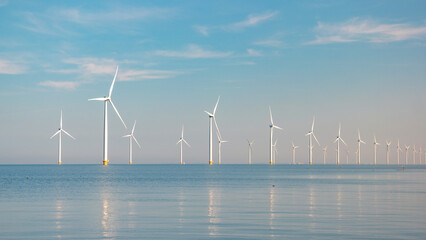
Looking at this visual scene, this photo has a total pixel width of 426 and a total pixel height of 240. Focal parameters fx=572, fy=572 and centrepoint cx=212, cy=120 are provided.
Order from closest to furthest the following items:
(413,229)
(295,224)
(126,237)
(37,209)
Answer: (126,237)
(413,229)
(295,224)
(37,209)

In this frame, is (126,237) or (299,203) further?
(299,203)

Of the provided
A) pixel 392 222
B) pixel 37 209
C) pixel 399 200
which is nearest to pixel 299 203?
pixel 399 200

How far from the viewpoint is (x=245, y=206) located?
47.1m

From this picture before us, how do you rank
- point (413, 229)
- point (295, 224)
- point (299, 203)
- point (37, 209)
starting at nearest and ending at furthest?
point (413, 229)
point (295, 224)
point (37, 209)
point (299, 203)

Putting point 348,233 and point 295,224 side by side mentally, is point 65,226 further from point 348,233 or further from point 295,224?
point 348,233

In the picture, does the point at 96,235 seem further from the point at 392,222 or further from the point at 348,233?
the point at 392,222

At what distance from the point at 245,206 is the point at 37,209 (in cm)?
1673

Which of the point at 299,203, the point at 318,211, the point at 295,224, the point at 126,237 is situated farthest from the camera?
the point at 299,203

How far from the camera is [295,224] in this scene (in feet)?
112

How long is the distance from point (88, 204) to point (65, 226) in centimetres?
1707

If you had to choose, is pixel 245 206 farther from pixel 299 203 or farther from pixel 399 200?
pixel 399 200

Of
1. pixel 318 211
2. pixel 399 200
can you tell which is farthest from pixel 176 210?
pixel 399 200

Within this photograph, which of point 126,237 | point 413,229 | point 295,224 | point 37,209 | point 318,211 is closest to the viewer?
point 126,237

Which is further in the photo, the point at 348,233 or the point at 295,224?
the point at 295,224
